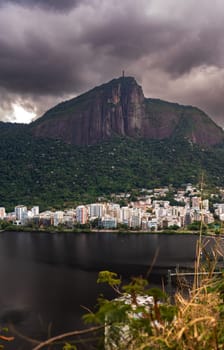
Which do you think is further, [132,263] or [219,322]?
[132,263]

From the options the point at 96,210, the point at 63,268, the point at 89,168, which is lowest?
the point at 63,268

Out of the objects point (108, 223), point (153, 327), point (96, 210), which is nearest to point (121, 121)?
point (96, 210)

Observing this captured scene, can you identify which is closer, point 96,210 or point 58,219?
point 58,219

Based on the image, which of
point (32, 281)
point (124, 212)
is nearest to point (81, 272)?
point (32, 281)

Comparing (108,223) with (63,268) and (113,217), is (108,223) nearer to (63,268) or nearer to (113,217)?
(113,217)

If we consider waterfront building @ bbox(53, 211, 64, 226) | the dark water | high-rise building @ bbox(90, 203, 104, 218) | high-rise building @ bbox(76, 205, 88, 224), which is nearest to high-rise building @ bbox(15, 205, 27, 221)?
waterfront building @ bbox(53, 211, 64, 226)

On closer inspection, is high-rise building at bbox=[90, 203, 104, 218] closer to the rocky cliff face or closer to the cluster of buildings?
the cluster of buildings

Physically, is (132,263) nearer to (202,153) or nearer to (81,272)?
(81,272)
